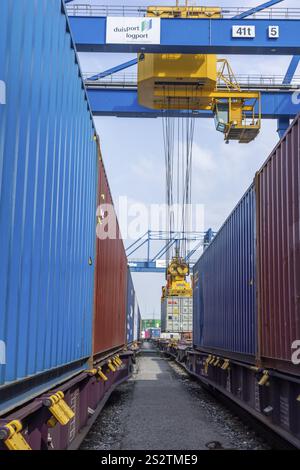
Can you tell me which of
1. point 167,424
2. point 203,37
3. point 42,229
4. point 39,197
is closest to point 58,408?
point 42,229

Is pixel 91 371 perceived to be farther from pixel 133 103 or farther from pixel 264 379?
pixel 133 103

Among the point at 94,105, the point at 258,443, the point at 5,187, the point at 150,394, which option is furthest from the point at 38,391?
the point at 94,105

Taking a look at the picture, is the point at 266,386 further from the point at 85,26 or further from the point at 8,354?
the point at 85,26

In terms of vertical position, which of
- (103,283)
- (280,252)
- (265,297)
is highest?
(280,252)

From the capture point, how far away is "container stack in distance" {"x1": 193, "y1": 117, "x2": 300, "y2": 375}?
593cm

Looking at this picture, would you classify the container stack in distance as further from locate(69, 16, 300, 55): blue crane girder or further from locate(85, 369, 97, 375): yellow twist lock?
locate(69, 16, 300, 55): blue crane girder

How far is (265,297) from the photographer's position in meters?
7.29

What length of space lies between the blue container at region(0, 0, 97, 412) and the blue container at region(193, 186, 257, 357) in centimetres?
332

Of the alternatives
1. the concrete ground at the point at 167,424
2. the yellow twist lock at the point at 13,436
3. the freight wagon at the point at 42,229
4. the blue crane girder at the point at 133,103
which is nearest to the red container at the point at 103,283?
the freight wagon at the point at 42,229

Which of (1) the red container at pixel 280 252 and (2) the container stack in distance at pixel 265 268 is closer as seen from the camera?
(1) the red container at pixel 280 252

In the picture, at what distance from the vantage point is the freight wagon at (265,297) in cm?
588

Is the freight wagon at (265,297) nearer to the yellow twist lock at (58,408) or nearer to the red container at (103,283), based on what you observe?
the red container at (103,283)

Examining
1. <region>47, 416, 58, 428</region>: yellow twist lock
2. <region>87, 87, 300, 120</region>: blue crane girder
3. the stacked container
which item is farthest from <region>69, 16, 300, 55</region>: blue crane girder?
the stacked container

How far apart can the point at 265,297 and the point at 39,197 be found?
14.5ft
